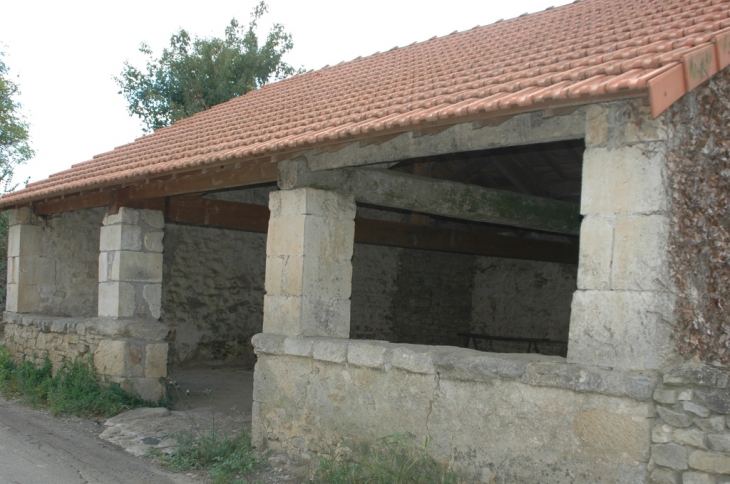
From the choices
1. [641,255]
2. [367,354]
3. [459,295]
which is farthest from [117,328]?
[459,295]

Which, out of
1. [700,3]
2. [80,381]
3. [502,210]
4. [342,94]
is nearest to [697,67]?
[700,3]

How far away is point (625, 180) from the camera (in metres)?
3.41

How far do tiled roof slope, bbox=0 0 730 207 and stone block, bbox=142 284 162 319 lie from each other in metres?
1.27

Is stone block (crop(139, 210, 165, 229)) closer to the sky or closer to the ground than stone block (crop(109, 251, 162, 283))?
closer to the sky

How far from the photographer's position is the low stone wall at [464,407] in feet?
10.9

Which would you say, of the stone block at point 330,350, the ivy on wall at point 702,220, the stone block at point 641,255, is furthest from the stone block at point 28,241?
the ivy on wall at point 702,220

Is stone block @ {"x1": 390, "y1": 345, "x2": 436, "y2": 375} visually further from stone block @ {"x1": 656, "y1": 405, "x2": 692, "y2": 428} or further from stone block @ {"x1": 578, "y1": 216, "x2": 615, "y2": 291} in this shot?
stone block @ {"x1": 656, "y1": 405, "x2": 692, "y2": 428}

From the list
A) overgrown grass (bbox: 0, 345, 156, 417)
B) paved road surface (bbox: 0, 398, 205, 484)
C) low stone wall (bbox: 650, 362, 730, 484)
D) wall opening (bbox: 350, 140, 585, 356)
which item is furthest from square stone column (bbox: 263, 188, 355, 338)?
wall opening (bbox: 350, 140, 585, 356)

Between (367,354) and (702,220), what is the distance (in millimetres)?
2213

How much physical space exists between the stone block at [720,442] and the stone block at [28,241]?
8.36 meters

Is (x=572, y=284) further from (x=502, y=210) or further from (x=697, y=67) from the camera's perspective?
(x=697, y=67)

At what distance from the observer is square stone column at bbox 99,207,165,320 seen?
728 cm

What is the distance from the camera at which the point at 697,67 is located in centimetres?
323

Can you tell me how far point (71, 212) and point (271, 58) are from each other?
33.5 ft
